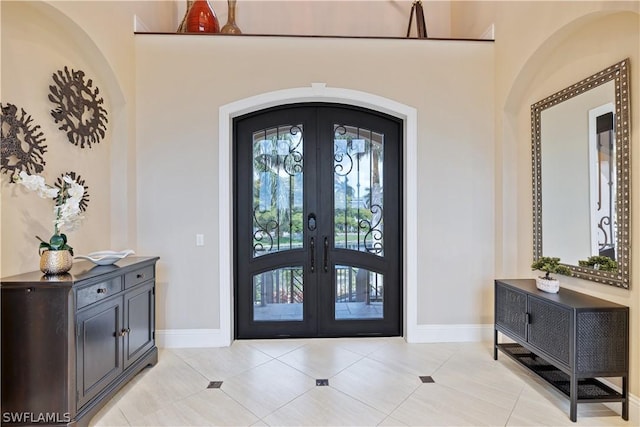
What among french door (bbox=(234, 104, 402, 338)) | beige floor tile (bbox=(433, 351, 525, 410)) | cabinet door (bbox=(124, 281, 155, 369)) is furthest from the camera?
french door (bbox=(234, 104, 402, 338))

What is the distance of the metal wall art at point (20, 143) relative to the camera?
2.13 metres

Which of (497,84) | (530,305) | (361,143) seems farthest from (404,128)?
(530,305)

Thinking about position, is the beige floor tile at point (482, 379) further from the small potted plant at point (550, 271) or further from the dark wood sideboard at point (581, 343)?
the small potted plant at point (550, 271)

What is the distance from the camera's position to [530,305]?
2.56 metres

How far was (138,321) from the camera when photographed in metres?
2.69

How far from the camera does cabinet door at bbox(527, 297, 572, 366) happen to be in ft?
7.16

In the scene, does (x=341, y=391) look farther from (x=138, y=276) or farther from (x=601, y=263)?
(x=601, y=263)

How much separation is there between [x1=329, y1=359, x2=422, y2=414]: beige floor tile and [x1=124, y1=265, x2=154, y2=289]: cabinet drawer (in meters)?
1.85

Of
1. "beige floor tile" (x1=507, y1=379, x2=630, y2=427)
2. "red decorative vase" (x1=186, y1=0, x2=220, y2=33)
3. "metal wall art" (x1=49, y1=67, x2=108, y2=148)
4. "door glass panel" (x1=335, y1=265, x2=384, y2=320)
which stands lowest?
"beige floor tile" (x1=507, y1=379, x2=630, y2=427)

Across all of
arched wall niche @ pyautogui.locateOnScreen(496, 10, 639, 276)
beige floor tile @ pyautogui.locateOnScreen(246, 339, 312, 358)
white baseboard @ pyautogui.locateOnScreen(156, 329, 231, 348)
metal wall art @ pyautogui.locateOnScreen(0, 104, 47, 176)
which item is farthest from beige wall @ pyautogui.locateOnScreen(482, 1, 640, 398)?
metal wall art @ pyautogui.locateOnScreen(0, 104, 47, 176)

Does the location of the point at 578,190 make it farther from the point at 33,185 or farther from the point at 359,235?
the point at 33,185

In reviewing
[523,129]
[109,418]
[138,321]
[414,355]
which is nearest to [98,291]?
[138,321]

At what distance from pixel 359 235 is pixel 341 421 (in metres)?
1.93

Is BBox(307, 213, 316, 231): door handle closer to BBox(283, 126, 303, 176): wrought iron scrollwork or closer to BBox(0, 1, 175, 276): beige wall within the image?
BBox(283, 126, 303, 176): wrought iron scrollwork
